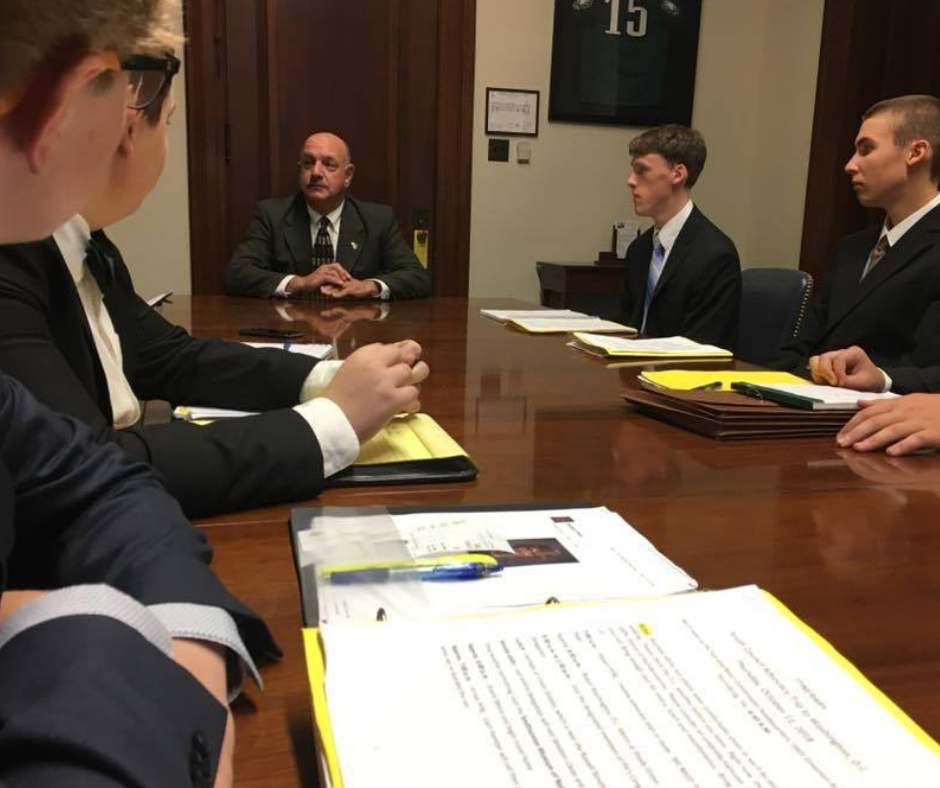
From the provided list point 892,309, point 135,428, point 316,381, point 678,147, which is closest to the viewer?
point 135,428

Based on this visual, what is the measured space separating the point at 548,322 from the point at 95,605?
6.12 feet

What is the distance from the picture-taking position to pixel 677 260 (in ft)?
9.30

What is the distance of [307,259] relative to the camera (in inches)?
139

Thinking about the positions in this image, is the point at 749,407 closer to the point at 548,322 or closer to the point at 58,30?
the point at 58,30

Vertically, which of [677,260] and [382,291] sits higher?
[677,260]

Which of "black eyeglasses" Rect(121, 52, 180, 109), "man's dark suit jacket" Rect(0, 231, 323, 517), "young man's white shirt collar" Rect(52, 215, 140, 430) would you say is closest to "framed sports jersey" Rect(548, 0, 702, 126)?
"young man's white shirt collar" Rect(52, 215, 140, 430)

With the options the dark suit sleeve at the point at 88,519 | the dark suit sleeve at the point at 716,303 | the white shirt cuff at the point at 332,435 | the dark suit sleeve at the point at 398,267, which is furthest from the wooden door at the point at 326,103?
the dark suit sleeve at the point at 88,519

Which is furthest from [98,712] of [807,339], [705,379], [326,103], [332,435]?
[326,103]

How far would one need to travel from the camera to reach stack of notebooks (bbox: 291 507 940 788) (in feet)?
1.49

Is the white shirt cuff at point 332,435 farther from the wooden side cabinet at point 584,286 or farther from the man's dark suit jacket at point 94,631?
the wooden side cabinet at point 584,286

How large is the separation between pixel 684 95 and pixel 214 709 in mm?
4298

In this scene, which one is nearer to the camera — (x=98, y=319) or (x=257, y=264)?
(x=98, y=319)

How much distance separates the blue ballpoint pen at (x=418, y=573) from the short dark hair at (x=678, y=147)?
268cm

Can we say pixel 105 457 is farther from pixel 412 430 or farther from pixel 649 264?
pixel 649 264
